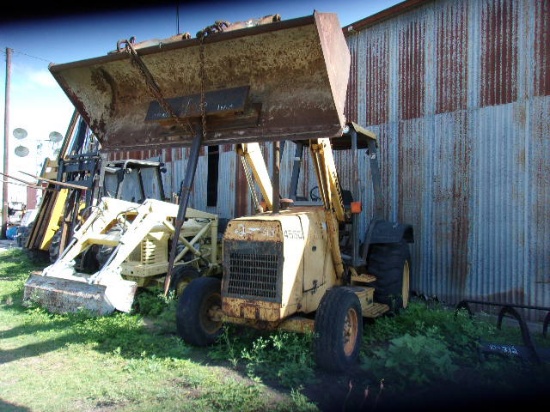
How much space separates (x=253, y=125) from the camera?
3.98 meters

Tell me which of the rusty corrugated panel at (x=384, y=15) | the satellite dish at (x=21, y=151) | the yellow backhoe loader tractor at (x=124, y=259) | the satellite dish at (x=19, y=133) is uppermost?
the rusty corrugated panel at (x=384, y=15)

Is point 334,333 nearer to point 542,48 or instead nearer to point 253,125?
point 253,125

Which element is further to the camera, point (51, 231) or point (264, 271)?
point (51, 231)

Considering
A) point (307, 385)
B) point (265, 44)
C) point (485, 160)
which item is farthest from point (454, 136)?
point (307, 385)

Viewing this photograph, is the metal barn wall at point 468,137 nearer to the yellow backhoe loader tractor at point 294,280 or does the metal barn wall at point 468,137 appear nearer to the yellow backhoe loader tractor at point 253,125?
the yellow backhoe loader tractor at point 294,280

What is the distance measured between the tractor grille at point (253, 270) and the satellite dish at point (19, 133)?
57.1ft

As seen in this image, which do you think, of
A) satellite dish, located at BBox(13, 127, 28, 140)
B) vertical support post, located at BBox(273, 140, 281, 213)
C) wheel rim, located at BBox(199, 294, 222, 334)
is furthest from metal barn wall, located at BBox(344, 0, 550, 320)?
satellite dish, located at BBox(13, 127, 28, 140)

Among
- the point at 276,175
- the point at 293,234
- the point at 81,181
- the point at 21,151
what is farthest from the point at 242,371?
the point at 21,151

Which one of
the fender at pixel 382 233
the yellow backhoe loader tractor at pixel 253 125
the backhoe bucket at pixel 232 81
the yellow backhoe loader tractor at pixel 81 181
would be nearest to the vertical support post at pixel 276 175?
the yellow backhoe loader tractor at pixel 253 125

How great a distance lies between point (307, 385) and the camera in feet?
12.2

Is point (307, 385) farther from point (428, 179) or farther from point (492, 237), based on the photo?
point (428, 179)

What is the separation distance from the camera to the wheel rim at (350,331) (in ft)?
13.9

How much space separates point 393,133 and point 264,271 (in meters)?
4.28

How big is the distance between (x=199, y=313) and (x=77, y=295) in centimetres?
212
